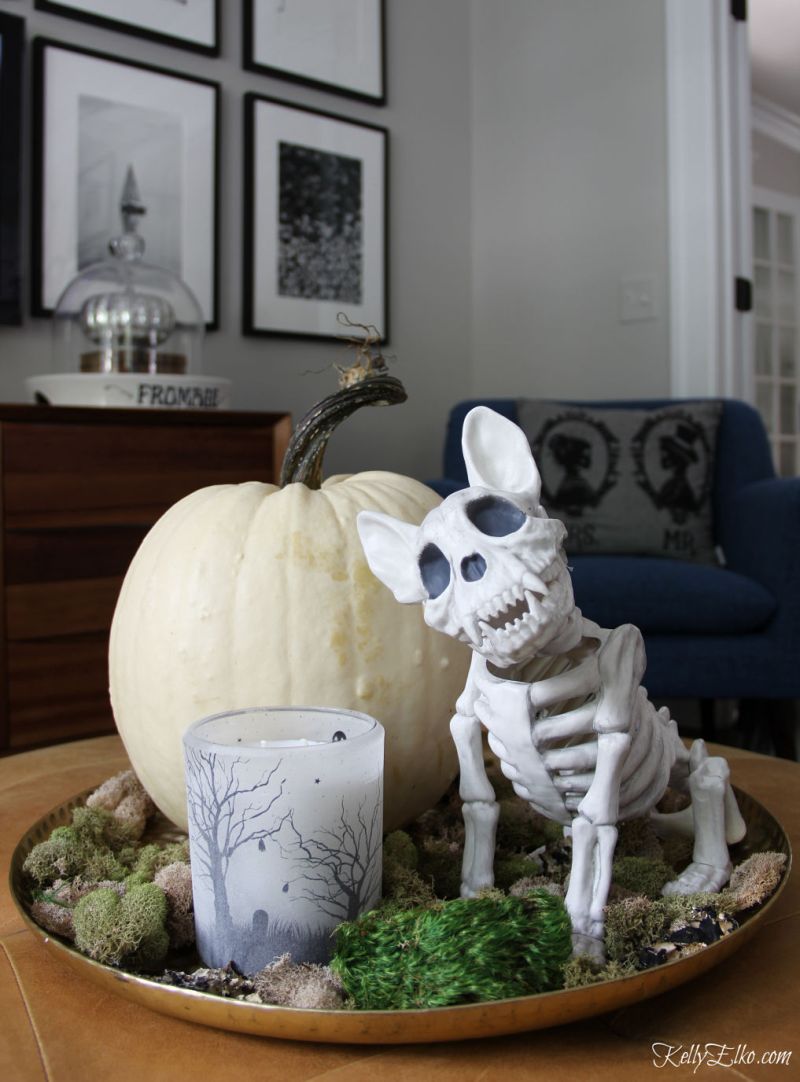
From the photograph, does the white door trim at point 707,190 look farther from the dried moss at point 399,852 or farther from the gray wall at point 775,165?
the gray wall at point 775,165

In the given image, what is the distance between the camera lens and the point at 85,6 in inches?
97.5

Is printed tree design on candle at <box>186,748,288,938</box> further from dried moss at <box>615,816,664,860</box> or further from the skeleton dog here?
dried moss at <box>615,816,664,860</box>

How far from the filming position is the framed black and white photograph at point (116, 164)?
7.98 ft

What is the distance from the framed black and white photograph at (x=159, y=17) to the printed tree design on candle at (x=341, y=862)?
254 cm

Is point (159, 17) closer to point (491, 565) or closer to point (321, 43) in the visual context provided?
point (321, 43)

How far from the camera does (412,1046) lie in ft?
1.43

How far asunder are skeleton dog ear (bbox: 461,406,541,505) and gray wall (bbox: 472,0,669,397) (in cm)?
256

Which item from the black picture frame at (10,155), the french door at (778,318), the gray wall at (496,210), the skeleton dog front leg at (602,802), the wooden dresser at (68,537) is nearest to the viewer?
the skeleton dog front leg at (602,802)

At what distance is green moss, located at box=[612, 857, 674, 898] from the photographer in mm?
577

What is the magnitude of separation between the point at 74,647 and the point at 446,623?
160cm

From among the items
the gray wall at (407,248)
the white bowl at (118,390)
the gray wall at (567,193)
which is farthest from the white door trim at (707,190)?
the white bowl at (118,390)

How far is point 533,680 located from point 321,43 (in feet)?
9.65

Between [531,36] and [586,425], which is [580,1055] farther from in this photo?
[531,36]

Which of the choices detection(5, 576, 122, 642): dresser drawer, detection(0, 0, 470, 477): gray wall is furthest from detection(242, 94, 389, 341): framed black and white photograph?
detection(5, 576, 122, 642): dresser drawer
